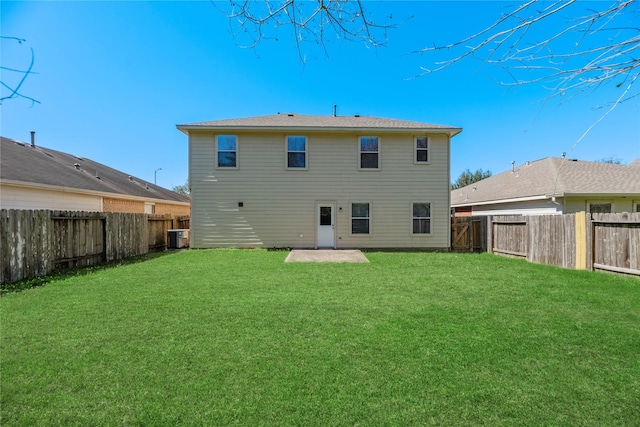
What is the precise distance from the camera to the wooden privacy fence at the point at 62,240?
247 inches

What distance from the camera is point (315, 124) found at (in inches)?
504

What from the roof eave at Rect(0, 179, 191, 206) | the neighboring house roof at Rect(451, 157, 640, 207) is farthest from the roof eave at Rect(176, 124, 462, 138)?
the roof eave at Rect(0, 179, 191, 206)

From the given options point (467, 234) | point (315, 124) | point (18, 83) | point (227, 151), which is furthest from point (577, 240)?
point (227, 151)

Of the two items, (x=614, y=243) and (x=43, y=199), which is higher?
(x=43, y=199)

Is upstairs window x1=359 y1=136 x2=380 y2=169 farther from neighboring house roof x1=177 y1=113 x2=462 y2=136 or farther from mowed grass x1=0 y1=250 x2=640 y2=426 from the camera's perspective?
mowed grass x1=0 y1=250 x2=640 y2=426

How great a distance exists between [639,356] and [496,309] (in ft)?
5.30

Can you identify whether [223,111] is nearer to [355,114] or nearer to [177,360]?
[355,114]

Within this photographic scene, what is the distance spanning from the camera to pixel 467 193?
2347 cm

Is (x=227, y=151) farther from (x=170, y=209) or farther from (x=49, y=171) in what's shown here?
(x=170, y=209)

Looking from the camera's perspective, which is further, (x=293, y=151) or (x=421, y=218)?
(x=421, y=218)

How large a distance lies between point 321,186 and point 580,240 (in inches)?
342

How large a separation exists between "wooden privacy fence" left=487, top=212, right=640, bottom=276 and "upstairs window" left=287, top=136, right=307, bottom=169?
27.3 ft

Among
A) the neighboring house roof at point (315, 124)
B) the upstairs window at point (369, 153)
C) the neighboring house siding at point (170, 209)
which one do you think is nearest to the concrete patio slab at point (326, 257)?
the upstairs window at point (369, 153)

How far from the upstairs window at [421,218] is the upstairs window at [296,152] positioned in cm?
526
